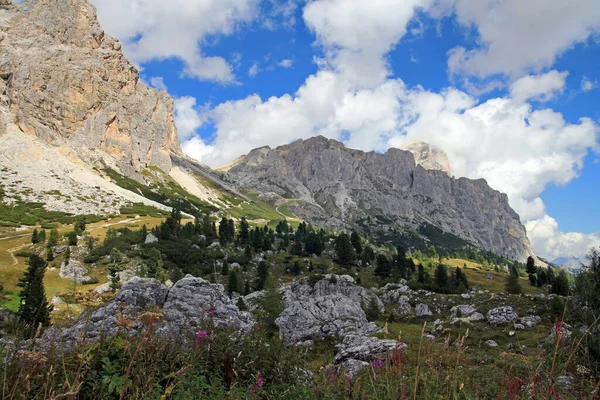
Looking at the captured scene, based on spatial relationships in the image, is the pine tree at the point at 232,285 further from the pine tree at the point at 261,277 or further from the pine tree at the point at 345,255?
the pine tree at the point at 345,255

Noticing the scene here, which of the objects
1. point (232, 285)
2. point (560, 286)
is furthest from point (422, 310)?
point (560, 286)

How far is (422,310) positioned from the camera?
55781 mm

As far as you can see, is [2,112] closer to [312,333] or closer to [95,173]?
[95,173]

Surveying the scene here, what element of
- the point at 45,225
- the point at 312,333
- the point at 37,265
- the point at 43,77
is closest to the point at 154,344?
the point at 312,333

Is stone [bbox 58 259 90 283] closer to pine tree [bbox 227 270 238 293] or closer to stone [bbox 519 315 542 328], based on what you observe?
pine tree [bbox 227 270 238 293]

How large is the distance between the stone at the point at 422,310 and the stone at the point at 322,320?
766 inches

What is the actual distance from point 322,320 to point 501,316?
2411 centimetres

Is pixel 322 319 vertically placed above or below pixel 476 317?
below

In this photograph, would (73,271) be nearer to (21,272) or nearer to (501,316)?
(21,272)

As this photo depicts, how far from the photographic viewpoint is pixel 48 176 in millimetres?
148625

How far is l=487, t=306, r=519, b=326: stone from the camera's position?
40.9 meters

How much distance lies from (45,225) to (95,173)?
90.4m

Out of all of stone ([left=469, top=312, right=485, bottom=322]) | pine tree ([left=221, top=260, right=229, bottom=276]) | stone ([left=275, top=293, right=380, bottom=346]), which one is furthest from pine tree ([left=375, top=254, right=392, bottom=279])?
stone ([left=275, top=293, right=380, bottom=346])

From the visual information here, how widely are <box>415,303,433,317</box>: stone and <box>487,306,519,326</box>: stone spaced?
1230cm
